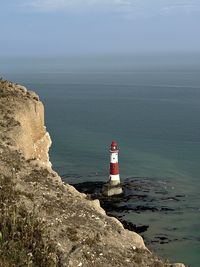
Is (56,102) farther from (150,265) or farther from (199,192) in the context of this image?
(150,265)

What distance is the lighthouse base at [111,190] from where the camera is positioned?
1639 inches

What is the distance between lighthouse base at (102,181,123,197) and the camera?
137ft

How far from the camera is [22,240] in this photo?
1378 cm

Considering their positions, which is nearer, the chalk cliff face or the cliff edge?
the cliff edge

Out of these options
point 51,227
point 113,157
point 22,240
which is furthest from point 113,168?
point 22,240

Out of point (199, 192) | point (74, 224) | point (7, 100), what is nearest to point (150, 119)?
point (199, 192)

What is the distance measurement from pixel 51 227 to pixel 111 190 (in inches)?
1068

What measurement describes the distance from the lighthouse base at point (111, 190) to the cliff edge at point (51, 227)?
22.3m

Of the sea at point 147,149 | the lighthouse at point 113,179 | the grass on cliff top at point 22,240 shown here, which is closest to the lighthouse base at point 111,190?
the lighthouse at point 113,179

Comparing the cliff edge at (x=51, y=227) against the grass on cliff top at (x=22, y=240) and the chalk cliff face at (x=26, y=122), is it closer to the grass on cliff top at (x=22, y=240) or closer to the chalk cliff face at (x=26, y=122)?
the grass on cliff top at (x=22, y=240)

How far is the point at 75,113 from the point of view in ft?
305

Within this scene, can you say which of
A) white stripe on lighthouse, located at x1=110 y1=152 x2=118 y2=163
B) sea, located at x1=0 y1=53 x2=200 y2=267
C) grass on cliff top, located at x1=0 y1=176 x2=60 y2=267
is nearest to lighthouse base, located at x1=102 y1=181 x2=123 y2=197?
sea, located at x1=0 y1=53 x2=200 y2=267

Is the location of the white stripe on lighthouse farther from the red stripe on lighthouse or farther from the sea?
the sea

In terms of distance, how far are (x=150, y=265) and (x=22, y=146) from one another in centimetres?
1054
